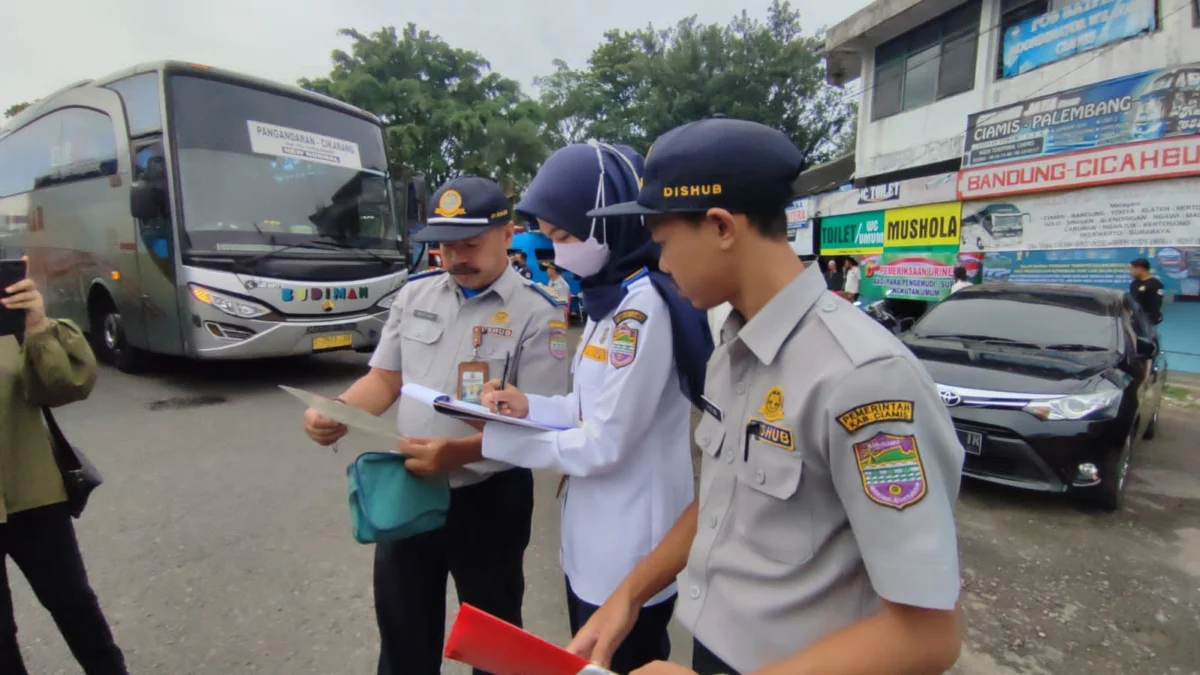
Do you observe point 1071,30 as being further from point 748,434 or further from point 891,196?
point 748,434

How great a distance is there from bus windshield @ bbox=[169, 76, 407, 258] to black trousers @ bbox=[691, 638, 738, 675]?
6.35m

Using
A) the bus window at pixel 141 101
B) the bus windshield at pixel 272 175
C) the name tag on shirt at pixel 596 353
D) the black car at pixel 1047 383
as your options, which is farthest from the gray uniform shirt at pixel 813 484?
the bus window at pixel 141 101

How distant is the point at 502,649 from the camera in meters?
0.93

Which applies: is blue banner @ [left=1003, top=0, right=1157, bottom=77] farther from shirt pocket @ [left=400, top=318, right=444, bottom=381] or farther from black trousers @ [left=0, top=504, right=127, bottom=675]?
black trousers @ [left=0, top=504, right=127, bottom=675]

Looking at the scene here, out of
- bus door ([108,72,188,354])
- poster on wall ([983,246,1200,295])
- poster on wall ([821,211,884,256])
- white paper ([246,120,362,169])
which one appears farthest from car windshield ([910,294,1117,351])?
poster on wall ([821,211,884,256])

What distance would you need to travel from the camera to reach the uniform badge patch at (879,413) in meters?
0.81

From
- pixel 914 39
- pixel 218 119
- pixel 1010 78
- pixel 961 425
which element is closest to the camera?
pixel 961 425

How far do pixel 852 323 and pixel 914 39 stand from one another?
15.4 metres

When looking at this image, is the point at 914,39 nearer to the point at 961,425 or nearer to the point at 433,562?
the point at 961,425

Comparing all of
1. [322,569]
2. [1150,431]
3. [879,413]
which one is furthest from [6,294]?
[1150,431]

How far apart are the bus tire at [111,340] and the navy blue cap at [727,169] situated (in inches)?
321

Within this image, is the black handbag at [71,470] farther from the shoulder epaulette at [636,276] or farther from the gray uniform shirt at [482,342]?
the shoulder epaulette at [636,276]

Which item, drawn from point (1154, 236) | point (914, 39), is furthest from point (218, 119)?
point (914, 39)

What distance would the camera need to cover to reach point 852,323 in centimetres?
92
